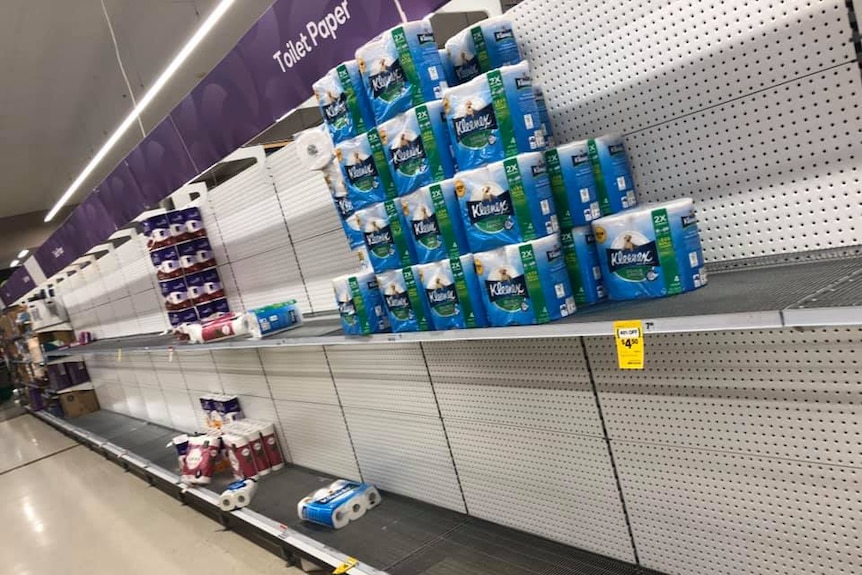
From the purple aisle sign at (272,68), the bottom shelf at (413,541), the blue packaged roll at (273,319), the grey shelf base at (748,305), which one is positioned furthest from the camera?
the blue packaged roll at (273,319)

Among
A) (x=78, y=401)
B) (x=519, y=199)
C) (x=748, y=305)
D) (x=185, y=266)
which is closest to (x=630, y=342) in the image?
(x=748, y=305)

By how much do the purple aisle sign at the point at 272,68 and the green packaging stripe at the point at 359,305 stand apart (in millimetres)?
1086

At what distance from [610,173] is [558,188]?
0.18 m

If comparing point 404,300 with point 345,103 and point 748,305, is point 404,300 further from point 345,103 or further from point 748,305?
point 748,305

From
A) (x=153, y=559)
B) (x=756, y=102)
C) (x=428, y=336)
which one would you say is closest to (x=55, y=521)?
(x=153, y=559)

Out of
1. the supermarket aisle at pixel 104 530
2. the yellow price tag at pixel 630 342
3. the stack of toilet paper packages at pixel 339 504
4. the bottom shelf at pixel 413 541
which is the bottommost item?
the supermarket aisle at pixel 104 530

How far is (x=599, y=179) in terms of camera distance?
203 cm

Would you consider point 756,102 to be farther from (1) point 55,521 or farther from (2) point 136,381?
(2) point 136,381

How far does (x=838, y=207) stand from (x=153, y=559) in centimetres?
465

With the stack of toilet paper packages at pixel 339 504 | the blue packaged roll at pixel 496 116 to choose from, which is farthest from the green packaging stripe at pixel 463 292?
the stack of toilet paper packages at pixel 339 504

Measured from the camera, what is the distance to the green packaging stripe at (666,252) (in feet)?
5.79

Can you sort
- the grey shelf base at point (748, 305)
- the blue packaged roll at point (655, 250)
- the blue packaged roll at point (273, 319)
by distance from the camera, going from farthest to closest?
1. the blue packaged roll at point (273, 319)
2. the blue packaged roll at point (655, 250)
3. the grey shelf base at point (748, 305)

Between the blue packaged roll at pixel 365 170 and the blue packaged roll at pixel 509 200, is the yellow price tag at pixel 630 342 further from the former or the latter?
the blue packaged roll at pixel 365 170

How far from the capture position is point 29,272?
11406mm
